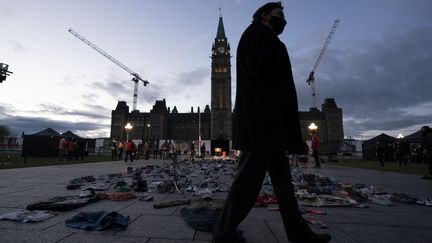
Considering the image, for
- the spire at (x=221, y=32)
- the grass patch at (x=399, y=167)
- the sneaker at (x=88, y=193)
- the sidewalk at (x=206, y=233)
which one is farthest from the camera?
the spire at (x=221, y=32)

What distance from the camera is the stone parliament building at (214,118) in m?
88.6

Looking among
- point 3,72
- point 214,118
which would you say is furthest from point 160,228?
point 214,118

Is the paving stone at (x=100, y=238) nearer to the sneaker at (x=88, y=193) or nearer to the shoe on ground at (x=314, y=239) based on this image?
the shoe on ground at (x=314, y=239)

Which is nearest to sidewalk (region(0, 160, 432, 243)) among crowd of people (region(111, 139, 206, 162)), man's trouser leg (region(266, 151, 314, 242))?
man's trouser leg (region(266, 151, 314, 242))

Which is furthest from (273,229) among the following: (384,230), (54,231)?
(54,231)

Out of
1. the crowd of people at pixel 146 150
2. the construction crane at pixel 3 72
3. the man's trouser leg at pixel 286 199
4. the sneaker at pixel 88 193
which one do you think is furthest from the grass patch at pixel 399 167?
the construction crane at pixel 3 72

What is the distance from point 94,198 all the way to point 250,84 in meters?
3.65

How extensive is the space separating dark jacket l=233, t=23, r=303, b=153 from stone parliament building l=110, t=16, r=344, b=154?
3325 inches

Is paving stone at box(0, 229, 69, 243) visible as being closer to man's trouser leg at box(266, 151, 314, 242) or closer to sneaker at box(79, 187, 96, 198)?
sneaker at box(79, 187, 96, 198)

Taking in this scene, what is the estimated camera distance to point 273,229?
277 cm

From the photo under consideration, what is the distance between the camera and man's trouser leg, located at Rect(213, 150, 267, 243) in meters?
2.09

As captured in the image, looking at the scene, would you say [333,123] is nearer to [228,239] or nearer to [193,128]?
[193,128]

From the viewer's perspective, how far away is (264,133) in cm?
216

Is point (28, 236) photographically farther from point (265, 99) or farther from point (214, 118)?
point (214, 118)
